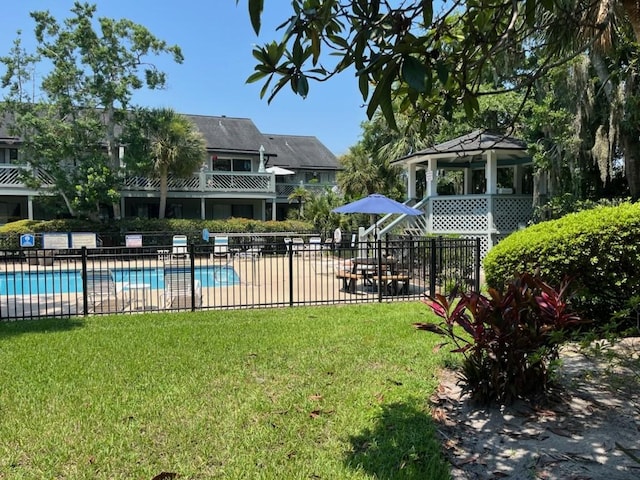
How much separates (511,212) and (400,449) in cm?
1581

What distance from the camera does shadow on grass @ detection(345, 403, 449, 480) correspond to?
3.17 meters

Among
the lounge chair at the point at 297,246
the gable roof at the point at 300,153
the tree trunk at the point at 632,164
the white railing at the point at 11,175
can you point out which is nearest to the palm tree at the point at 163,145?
the white railing at the point at 11,175

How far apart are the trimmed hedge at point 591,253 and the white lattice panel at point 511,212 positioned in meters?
11.1

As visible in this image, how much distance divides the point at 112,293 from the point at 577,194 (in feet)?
42.3

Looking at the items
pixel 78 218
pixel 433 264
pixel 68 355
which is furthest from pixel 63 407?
pixel 78 218

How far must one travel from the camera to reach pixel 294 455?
3.42 m

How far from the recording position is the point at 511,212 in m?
17.6

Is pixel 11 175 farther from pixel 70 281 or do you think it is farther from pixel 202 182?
pixel 70 281

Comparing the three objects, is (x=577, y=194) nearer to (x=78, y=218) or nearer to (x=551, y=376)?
(x=551, y=376)

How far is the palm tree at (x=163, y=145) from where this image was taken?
23.6 meters

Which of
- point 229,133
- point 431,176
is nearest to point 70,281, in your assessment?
point 431,176

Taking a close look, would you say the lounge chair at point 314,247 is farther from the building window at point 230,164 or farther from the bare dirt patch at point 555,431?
the building window at point 230,164

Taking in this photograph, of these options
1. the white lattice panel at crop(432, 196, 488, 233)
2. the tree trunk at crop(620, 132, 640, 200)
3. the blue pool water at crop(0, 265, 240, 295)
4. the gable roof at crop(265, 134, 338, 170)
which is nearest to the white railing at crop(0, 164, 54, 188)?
the blue pool water at crop(0, 265, 240, 295)

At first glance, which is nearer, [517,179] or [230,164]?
[517,179]
